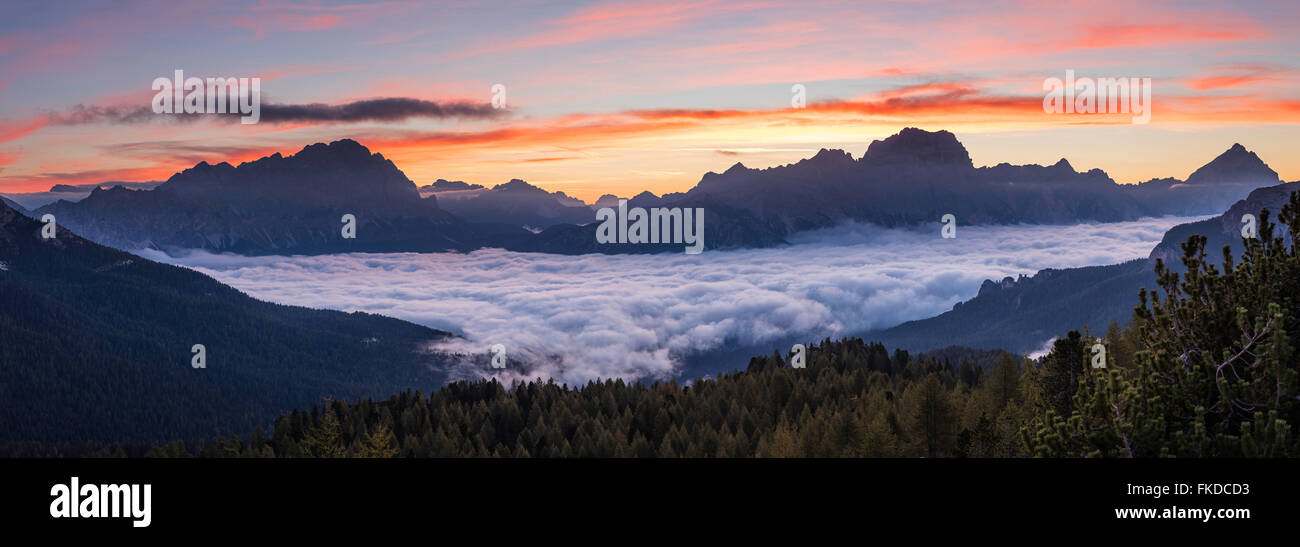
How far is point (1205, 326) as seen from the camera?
3716 cm

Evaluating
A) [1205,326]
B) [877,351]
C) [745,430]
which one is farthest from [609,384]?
[1205,326]

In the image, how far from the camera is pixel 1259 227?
37.6 meters
